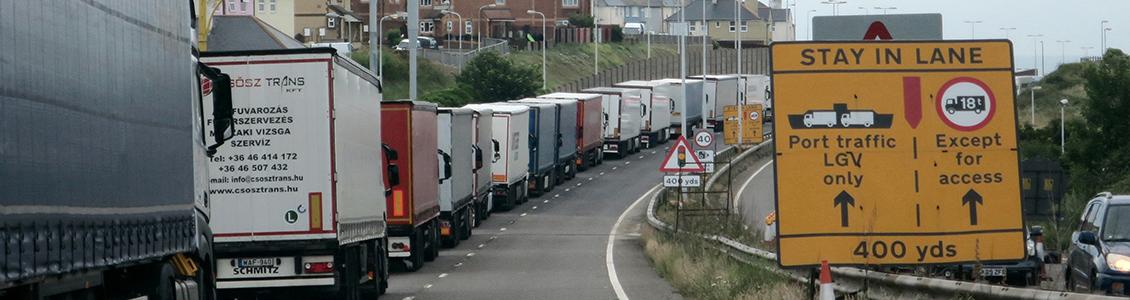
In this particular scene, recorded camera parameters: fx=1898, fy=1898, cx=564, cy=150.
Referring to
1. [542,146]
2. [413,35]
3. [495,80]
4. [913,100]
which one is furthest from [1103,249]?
[495,80]

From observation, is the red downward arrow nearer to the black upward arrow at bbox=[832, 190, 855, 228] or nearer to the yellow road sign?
the black upward arrow at bbox=[832, 190, 855, 228]

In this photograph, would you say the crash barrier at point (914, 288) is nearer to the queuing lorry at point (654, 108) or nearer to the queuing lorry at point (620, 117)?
the queuing lorry at point (620, 117)

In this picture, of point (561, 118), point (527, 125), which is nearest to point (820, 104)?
point (527, 125)

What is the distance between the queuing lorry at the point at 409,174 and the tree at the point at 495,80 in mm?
58091

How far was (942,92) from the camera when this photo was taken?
13703mm

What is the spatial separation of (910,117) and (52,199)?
6615 millimetres

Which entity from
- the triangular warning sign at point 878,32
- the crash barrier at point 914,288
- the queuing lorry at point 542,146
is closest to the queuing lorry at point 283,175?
the crash barrier at point 914,288

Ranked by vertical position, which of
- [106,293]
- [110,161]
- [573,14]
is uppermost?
[573,14]

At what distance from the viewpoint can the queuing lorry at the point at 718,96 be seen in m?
92.5

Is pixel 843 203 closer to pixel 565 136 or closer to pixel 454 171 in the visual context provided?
pixel 454 171

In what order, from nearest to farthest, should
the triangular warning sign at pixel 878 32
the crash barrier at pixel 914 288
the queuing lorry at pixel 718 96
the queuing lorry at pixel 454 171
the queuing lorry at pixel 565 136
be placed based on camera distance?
the crash barrier at pixel 914 288
the triangular warning sign at pixel 878 32
the queuing lorry at pixel 454 171
the queuing lorry at pixel 565 136
the queuing lorry at pixel 718 96

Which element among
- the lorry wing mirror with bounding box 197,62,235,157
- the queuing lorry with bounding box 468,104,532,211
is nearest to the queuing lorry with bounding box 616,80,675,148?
the queuing lorry with bounding box 468,104,532,211

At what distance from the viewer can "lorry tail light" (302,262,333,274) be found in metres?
20.8

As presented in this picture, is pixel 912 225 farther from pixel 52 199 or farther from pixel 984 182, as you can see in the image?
pixel 52 199
